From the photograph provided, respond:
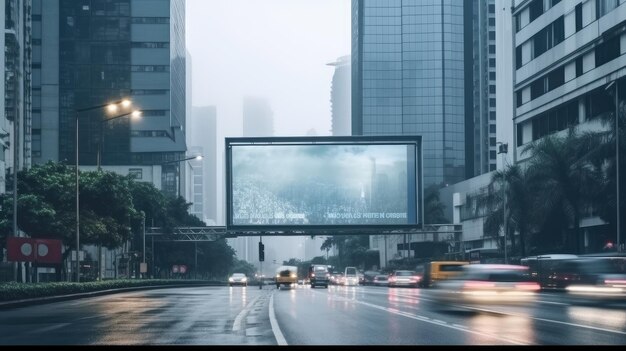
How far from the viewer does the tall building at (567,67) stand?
65.2 metres

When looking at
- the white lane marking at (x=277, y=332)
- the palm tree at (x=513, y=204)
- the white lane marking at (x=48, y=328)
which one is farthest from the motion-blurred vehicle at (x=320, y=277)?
the white lane marking at (x=48, y=328)

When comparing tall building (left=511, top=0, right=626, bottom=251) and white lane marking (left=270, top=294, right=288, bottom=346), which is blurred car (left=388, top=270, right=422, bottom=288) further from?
white lane marking (left=270, top=294, right=288, bottom=346)

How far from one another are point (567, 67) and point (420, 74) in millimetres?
118512

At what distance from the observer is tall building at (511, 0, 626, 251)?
65.2 meters

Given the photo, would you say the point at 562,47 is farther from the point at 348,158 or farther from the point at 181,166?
the point at 181,166

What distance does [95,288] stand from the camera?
174 feet

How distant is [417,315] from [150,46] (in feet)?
415

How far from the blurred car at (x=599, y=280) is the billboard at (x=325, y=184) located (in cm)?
3237

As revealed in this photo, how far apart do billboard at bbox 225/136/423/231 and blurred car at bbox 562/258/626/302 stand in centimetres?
3237

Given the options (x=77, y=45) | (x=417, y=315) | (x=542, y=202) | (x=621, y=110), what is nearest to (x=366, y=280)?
(x=542, y=202)

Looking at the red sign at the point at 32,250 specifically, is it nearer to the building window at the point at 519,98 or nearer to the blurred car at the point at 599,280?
the blurred car at the point at 599,280

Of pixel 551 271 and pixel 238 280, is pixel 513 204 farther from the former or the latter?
pixel 238 280

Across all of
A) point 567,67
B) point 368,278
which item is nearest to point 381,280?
point 368,278

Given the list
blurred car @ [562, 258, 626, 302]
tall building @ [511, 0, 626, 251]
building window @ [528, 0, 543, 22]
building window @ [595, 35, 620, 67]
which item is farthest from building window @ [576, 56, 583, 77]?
blurred car @ [562, 258, 626, 302]
